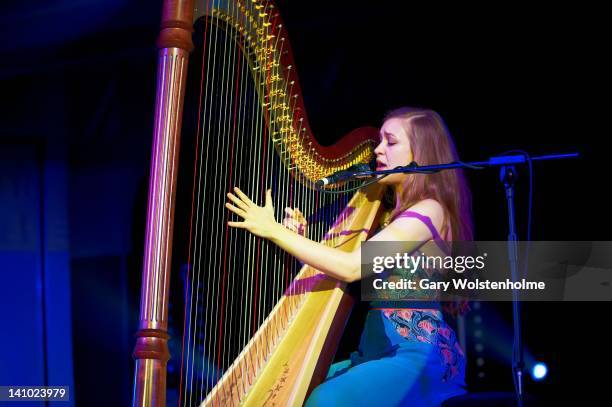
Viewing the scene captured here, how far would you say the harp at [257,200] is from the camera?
1.69 metres

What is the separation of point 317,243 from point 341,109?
1.82m

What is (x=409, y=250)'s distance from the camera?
271 centimetres

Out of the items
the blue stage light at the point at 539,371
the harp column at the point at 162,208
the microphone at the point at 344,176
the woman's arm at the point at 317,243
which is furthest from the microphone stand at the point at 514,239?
the blue stage light at the point at 539,371

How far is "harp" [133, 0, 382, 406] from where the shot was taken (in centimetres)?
169

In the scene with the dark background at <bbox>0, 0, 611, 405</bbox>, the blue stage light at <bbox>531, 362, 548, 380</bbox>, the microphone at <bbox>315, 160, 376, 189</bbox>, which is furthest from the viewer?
the dark background at <bbox>0, 0, 611, 405</bbox>

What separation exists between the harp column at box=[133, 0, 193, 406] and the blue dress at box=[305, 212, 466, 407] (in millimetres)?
787

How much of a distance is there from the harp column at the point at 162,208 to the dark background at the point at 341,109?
5.56 feet

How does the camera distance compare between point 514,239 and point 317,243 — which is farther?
point 317,243

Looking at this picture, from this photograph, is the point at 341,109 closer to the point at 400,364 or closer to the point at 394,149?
the point at 394,149

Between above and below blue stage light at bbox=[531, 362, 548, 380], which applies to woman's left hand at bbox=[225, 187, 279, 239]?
above

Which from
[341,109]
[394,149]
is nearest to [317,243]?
[394,149]

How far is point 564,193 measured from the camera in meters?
3.38

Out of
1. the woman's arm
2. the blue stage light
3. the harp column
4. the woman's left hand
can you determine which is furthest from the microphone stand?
the blue stage light

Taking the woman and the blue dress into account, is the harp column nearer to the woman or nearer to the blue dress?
the woman
